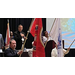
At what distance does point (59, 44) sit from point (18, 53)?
2.96ft

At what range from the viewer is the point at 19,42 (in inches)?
227

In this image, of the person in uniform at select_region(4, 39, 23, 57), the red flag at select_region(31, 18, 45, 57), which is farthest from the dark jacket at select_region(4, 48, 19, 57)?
the red flag at select_region(31, 18, 45, 57)

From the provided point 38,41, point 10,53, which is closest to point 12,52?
point 10,53

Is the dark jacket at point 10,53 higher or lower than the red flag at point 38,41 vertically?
lower

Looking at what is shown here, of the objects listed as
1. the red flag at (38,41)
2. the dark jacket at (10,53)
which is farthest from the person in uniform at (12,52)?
the red flag at (38,41)

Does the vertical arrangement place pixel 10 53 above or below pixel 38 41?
below

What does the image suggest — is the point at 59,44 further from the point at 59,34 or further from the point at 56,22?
the point at 56,22

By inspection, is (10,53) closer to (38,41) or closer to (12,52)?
(12,52)

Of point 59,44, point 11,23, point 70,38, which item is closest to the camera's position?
point 59,44

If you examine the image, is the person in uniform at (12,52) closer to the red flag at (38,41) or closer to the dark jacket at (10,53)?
the dark jacket at (10,53)

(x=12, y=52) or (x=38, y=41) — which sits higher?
(x=38, y=41)

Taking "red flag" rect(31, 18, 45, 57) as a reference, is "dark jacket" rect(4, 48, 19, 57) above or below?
below

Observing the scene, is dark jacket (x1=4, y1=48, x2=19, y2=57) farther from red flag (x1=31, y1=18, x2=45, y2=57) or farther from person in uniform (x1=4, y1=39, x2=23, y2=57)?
red flag (x1=31, y1=18, x2=45, y2=57)

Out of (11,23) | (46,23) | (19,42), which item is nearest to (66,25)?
(46,23)
